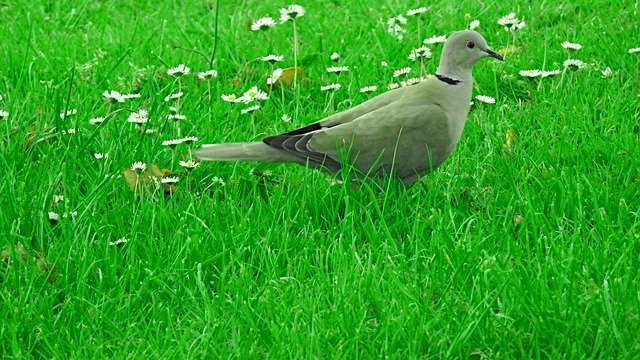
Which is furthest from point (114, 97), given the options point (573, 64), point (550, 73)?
point (573, 64)

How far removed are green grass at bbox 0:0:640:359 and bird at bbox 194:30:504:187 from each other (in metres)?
0.12

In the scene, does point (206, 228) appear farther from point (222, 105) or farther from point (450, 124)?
point (222, 105)

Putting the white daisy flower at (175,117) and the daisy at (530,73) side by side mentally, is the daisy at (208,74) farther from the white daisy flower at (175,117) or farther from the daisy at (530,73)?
the daisy at (530,73)

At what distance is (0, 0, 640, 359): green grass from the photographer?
329cm

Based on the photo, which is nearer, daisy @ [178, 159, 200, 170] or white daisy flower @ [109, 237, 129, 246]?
white daisy flower @ [109, 237, 129, 246]

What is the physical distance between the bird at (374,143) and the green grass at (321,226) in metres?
0.12

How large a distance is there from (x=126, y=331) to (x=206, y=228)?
684 millimetres

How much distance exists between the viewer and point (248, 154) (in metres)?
4.36

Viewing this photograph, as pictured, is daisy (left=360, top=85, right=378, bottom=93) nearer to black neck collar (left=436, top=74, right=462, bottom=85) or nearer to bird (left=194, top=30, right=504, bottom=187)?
black neck collar (left=436, top=74, right=462, bottom=85)

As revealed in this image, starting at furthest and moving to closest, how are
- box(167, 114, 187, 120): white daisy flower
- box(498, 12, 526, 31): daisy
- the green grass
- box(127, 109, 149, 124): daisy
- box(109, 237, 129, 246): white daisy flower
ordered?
box(498, 12, 526, 31): daisy
box(167, 114, 187, 120): white daisy flower
box(127, 109, 149, 124): daisy
box(109, 237, 129, 246): white daisy flower
the green grass

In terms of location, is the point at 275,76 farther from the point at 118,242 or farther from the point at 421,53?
the point at 118,242

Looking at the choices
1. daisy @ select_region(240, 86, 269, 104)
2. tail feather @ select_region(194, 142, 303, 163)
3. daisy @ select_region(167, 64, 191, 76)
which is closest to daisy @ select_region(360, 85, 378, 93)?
daisy @ select_region(240, 86, 269, 104)

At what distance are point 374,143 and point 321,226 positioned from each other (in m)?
0.46

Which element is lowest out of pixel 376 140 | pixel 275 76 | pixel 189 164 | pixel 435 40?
pixel 275 76
